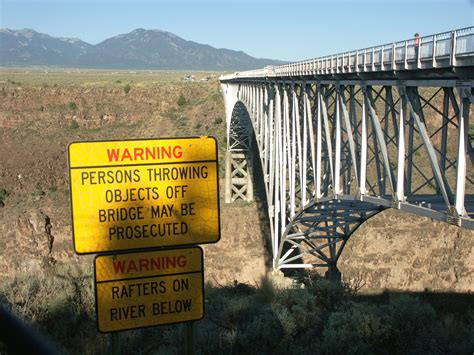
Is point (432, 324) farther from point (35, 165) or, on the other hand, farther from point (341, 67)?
point (35, 165)

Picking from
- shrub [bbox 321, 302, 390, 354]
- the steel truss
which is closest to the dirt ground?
the steel truss

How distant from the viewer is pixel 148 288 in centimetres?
493

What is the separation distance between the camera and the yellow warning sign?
489 cm

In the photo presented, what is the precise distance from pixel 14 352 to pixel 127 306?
331cm

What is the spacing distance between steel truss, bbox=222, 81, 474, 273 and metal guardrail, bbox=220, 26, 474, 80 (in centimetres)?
32

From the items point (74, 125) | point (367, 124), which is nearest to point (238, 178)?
point (74, 125)

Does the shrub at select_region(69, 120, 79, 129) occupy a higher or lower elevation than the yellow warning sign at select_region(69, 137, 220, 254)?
lower

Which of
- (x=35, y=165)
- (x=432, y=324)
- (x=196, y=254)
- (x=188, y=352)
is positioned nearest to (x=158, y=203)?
(x=196, y=254)

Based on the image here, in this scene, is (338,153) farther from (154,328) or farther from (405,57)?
(154,328)

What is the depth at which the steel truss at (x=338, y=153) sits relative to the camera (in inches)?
382

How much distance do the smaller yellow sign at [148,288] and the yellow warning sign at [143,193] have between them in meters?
0.13

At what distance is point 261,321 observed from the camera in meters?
11.5

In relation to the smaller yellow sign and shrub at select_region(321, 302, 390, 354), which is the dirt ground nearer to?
shrub at select_region(321, 302, 390, 354)

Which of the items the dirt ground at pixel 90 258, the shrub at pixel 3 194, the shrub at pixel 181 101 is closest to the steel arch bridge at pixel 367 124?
the dirt ground at pixel 90 258
